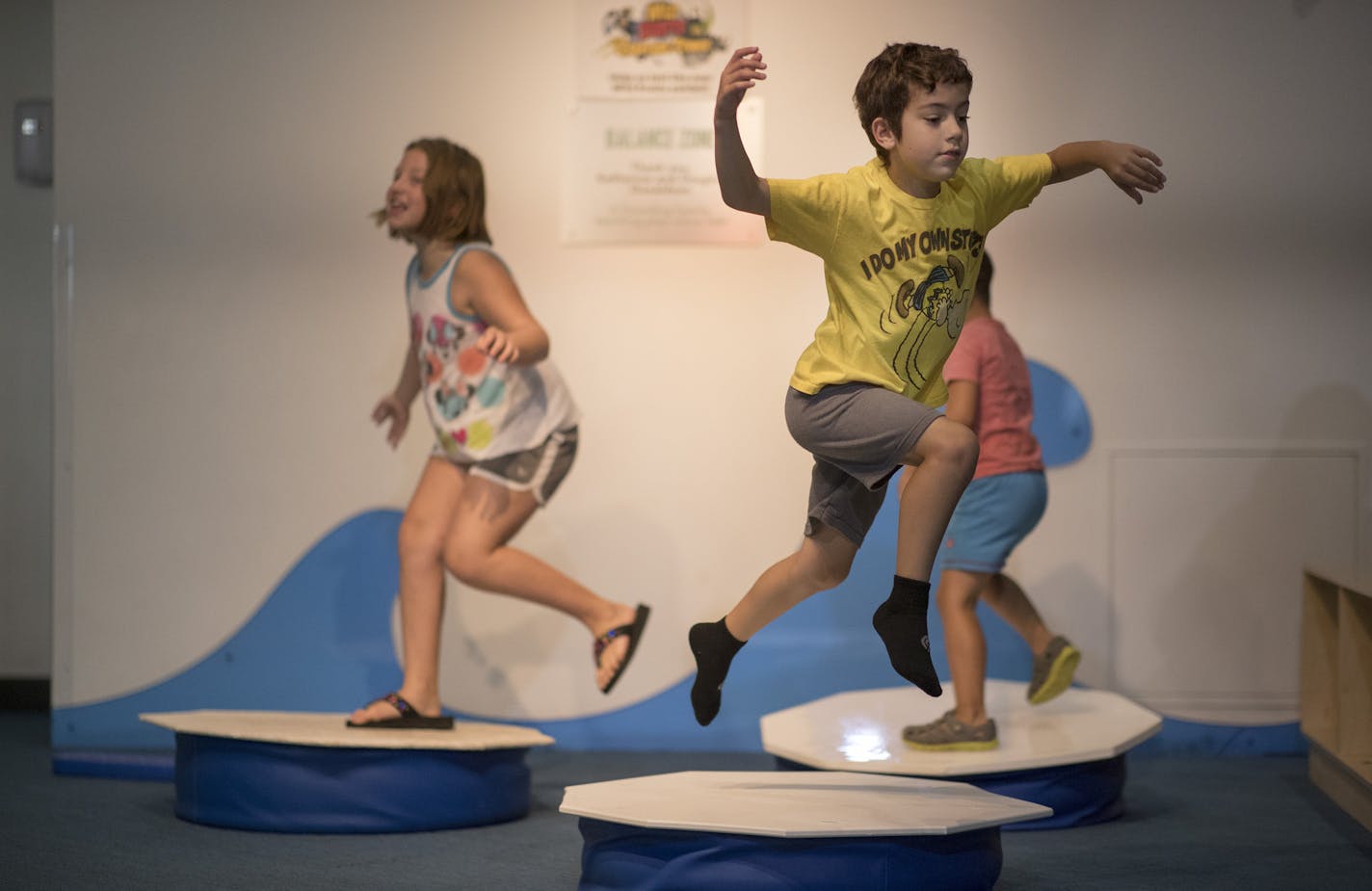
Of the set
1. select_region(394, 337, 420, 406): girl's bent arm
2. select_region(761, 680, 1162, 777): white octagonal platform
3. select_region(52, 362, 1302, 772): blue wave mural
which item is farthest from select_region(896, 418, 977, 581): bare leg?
select_region(52, 362, 1302, 772): blue wave mural

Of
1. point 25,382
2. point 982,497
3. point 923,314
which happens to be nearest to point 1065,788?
point 982,497

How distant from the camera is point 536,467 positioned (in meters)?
4.31

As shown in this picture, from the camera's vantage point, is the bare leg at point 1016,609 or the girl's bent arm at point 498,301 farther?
the bare leg at point 1016,609

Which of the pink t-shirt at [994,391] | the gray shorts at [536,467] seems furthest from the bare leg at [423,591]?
the pink t-shirt at [994,391]

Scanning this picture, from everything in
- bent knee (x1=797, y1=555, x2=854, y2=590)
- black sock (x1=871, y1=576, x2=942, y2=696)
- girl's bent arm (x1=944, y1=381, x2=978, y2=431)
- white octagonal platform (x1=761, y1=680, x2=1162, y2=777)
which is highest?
girl's bent arm (x1=944, y1=381, x2=978, y2=431)

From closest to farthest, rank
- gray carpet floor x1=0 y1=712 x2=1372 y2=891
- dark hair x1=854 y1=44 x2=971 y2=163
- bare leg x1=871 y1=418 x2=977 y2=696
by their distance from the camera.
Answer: bare leg x1=871 y1=418 x2=977 y2=696 < dark hair x1=854 y1=44 x2=971 y2=163 < gray carpet floor x1=0 y1=712 x2=1372 y2=891

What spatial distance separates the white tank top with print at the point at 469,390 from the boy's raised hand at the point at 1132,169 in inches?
71.0

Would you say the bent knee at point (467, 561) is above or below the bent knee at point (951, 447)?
below

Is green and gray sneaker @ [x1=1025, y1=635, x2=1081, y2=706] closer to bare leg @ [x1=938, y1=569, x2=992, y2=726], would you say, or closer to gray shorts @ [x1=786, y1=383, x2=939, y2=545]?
bare leg @ [x1=938, y1=569, x2=992, y2=726]

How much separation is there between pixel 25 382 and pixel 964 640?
398 cm

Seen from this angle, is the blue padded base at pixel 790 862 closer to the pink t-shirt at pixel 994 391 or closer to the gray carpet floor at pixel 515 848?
the gray carpet floor at pixel 515 848

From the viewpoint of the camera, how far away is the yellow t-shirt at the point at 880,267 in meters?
3.07

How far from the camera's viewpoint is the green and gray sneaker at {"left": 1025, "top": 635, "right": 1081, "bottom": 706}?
4332 millimetres

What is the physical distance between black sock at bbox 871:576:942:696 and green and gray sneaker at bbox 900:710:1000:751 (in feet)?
3.92
